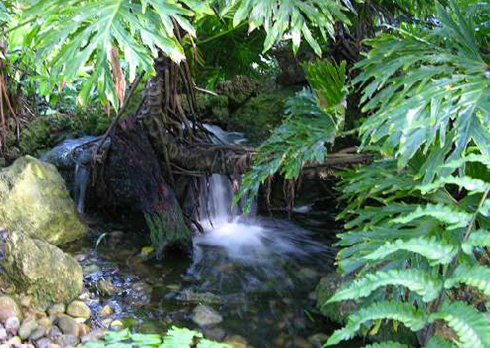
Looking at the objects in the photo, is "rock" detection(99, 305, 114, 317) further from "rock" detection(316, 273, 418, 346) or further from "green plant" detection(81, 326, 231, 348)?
"green plant" detection(81, 326, 231, 348)

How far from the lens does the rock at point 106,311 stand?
9.01 ft

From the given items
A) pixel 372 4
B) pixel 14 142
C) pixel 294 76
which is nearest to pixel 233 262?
pixel 372 4

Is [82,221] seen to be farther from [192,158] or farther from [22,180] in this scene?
[192,158]

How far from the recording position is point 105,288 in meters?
Result: 2.99

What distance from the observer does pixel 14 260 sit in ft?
8.70

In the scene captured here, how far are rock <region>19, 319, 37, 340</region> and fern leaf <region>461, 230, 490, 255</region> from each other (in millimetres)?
2260

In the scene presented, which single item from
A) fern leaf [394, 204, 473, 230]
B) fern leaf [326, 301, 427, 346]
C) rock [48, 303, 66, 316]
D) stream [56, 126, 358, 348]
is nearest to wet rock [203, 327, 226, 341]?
stream [56, 126, 358, 348]

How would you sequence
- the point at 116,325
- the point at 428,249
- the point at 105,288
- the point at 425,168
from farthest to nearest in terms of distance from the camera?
the point at 105,288
the point at 116,325
the point at 425,168
the point at 428,249

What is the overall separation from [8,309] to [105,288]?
651 millimetres

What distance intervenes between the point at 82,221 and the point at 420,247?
137 inches

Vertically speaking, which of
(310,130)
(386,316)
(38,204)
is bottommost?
(38,204)

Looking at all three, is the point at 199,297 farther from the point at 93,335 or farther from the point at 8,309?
the point at 8,309

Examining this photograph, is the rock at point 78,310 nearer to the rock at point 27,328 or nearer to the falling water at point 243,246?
the rock at point 27,328

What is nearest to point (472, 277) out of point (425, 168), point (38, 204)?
point (425, 168)
